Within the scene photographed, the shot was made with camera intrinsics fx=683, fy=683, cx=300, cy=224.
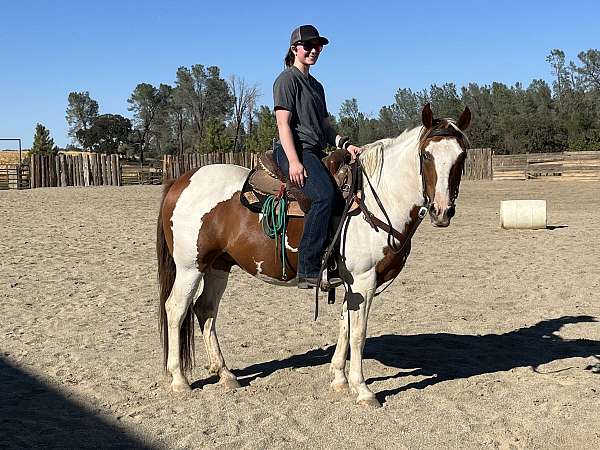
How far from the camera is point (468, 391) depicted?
533 cm

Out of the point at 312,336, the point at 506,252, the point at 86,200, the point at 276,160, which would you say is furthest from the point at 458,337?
the point at 86,200

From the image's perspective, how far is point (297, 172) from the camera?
195 inches

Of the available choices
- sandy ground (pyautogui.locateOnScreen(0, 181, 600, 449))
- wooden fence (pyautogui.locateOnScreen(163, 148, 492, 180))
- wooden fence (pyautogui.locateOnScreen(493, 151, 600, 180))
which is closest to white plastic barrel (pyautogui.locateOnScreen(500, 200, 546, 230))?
sandy ground (pyautogui.locateOnScreen(0, 181, 600, 449))

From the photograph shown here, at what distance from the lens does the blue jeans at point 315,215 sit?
4.91 m

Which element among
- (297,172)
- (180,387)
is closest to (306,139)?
(297,172)

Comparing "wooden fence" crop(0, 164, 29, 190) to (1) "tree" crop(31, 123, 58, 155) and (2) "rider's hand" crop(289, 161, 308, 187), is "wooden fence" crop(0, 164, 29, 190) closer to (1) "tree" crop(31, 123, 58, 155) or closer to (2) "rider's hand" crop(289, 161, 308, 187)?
(1) "tree" crop(31, 123, 58, 155)

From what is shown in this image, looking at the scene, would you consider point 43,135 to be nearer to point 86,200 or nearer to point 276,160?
point 86,200

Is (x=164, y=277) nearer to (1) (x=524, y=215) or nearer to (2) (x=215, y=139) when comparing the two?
(1) (x=524, y=215)

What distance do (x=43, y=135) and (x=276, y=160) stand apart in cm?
5833

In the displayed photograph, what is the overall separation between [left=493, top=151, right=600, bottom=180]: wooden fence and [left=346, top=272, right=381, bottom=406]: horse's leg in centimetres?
3312

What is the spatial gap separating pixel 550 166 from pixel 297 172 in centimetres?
3537

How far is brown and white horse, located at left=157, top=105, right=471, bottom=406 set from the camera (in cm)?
471

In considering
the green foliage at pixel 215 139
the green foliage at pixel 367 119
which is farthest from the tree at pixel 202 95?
the green foliage at pixel 215 139

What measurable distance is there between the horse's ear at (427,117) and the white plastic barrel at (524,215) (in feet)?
36.7
